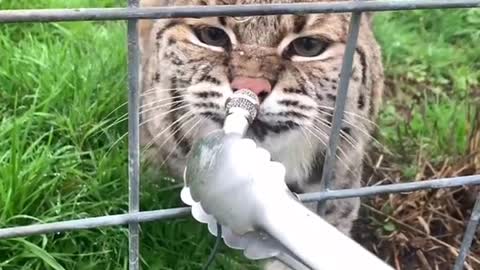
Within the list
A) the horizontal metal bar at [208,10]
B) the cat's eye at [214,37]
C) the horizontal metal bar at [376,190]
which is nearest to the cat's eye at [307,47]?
the cat's eye at [214,37]

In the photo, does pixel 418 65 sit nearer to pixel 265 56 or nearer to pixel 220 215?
pixel 265 56

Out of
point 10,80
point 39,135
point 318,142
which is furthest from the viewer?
point 10,80

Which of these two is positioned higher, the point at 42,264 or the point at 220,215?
the point at 220,215

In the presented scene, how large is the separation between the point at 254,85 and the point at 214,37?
0.20m

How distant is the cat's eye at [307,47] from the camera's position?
1840mm

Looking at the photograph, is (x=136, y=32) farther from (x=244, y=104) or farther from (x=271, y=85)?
(x=271, y=85)

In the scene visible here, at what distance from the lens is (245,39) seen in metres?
1.77

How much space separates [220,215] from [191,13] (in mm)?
264

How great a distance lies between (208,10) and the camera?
112 cm

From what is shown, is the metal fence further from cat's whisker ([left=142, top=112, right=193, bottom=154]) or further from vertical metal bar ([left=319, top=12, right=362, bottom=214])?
cat's whisker ([left=142, top=112, right=193, bottom=154])

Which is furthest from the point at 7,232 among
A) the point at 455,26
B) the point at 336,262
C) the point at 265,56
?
the point at 455,26

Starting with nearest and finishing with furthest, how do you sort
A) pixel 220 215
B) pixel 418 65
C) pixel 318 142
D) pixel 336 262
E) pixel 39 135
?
1. pixel 336 262
2. pixel 220 215
3. pixel 318 142
4. pixel 39 135
5. pixel 418 65

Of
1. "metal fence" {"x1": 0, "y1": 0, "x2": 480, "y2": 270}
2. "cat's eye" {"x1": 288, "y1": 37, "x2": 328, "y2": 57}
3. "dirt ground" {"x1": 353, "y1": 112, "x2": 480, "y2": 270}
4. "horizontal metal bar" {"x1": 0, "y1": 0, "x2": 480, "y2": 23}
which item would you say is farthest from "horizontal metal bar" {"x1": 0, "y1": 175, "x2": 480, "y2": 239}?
"dirt ground" {"x1": 353, "y1": 112, "x2": 480, "y2": 270}

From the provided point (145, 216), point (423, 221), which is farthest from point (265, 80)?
point (423, 221)
